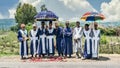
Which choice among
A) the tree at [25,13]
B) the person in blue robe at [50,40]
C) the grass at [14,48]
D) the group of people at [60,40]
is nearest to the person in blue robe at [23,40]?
the group of people at [60,40]

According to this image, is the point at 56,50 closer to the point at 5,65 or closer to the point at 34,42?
the point at 34,42

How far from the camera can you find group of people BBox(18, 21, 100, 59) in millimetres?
21250

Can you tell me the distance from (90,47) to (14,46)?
24.6 ft

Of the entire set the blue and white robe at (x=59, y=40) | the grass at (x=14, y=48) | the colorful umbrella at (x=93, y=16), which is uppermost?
the colorful umbrella at (x=93, y=16)

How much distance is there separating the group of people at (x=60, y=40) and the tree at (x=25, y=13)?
187 feet

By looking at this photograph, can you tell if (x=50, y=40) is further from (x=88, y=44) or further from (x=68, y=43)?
(x=88, y=44)

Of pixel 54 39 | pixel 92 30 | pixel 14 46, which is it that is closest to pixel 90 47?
pixel 92 30

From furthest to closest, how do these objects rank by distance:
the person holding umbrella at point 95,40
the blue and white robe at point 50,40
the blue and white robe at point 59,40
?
the blue and white robe at point 50,40
the blue and white robe at point 59,40
the person holding umbrella at point 95,40

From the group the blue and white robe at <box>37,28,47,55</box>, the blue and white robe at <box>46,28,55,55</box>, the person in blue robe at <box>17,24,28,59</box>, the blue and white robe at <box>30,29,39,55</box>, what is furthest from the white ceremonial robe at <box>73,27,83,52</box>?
the person in blue robe at <box>17,24,28,59</box>

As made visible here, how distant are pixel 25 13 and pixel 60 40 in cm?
5979

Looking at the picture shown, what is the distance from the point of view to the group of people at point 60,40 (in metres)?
21.2

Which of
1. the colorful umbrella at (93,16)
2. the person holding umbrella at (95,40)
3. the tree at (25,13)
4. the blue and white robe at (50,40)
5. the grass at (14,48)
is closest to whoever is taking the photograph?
the person holding umbrella at (95,40)

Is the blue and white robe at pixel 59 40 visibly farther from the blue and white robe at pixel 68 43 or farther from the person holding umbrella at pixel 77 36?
Result: the person holding umbrella at pixel 77 36

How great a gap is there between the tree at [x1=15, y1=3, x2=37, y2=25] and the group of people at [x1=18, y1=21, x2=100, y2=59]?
57.0 m
